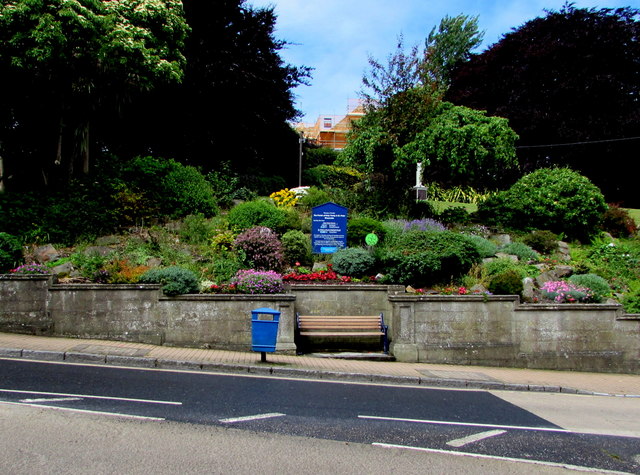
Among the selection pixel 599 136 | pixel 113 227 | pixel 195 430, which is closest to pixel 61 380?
pixel 195 430

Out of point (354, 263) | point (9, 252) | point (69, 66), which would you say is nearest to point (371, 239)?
point (354, 263)

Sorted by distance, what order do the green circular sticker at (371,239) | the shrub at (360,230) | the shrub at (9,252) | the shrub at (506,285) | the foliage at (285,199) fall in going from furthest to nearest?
the foliage at (285,199), the shrub at (360,230), the green circular sticker at (371,239), the shrub at (9,252), the shrub at (506,285)

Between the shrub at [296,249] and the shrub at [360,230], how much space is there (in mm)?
1449

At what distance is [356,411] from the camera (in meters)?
7.21

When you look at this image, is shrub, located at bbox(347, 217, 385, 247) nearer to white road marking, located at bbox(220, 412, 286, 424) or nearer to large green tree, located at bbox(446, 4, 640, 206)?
white road marking, located at bbox(220, 412, 286, 424)

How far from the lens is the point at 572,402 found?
30.0 feet

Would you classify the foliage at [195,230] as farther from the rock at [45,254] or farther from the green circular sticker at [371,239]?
the green circular sticker at [371,239]

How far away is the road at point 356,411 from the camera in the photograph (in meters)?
5.88

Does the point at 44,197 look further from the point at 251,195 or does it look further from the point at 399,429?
the point at 399,429

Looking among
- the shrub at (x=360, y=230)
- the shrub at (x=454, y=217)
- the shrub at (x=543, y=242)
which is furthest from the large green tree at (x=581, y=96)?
the shrub at (x=360, y=230)

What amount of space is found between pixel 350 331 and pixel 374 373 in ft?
7.39

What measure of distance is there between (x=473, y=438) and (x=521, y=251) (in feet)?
37.0

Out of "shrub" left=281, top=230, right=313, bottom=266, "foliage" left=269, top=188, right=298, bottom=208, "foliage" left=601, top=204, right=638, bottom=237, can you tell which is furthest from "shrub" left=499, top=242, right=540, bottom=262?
"foliage" left=269, top=188, right=298, bottom=208

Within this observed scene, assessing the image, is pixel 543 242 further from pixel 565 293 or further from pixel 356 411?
pixel 356 411
